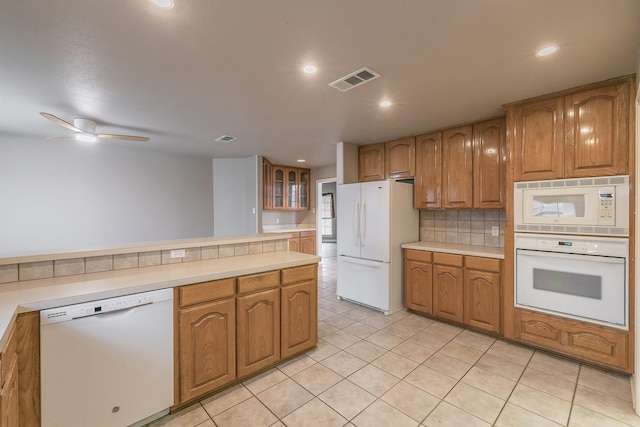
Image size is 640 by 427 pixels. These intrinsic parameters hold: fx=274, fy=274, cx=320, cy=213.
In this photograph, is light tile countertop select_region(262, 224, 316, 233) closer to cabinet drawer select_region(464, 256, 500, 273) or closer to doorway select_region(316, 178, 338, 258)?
doorway select_region(316, 178, 338, 258)

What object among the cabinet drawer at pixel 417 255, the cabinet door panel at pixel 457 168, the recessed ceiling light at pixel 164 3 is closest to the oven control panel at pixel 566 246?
the cabinet door panel at pixel 457 168

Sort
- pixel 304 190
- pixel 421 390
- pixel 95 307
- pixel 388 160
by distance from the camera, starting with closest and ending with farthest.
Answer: pixel 95 307 → pixel 421 390 → pixel 388 160 → pixel 304 190

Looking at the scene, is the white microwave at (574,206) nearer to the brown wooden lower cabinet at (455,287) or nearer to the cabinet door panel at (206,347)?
the brown wooden lower cabinet at (455,287)

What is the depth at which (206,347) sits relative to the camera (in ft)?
6.28

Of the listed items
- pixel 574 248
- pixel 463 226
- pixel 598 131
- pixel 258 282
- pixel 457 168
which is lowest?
pixel 258 282

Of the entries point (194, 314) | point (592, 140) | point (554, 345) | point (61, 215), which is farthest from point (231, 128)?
point (554, 345)

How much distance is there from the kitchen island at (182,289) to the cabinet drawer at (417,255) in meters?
1.53

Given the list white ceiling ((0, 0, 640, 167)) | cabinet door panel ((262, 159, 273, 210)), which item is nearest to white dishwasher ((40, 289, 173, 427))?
white ceiling ((0, 0, 640, 167))

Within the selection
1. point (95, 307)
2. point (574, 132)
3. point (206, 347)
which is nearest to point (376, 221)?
point (574, 132)

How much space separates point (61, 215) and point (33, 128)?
135 cm

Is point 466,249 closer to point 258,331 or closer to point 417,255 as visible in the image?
point 417,255

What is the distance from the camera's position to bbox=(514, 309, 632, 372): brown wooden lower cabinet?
85.1 inches

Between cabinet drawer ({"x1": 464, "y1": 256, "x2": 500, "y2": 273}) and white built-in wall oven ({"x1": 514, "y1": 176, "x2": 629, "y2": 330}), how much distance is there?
200 mm

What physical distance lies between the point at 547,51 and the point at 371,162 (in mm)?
2520
